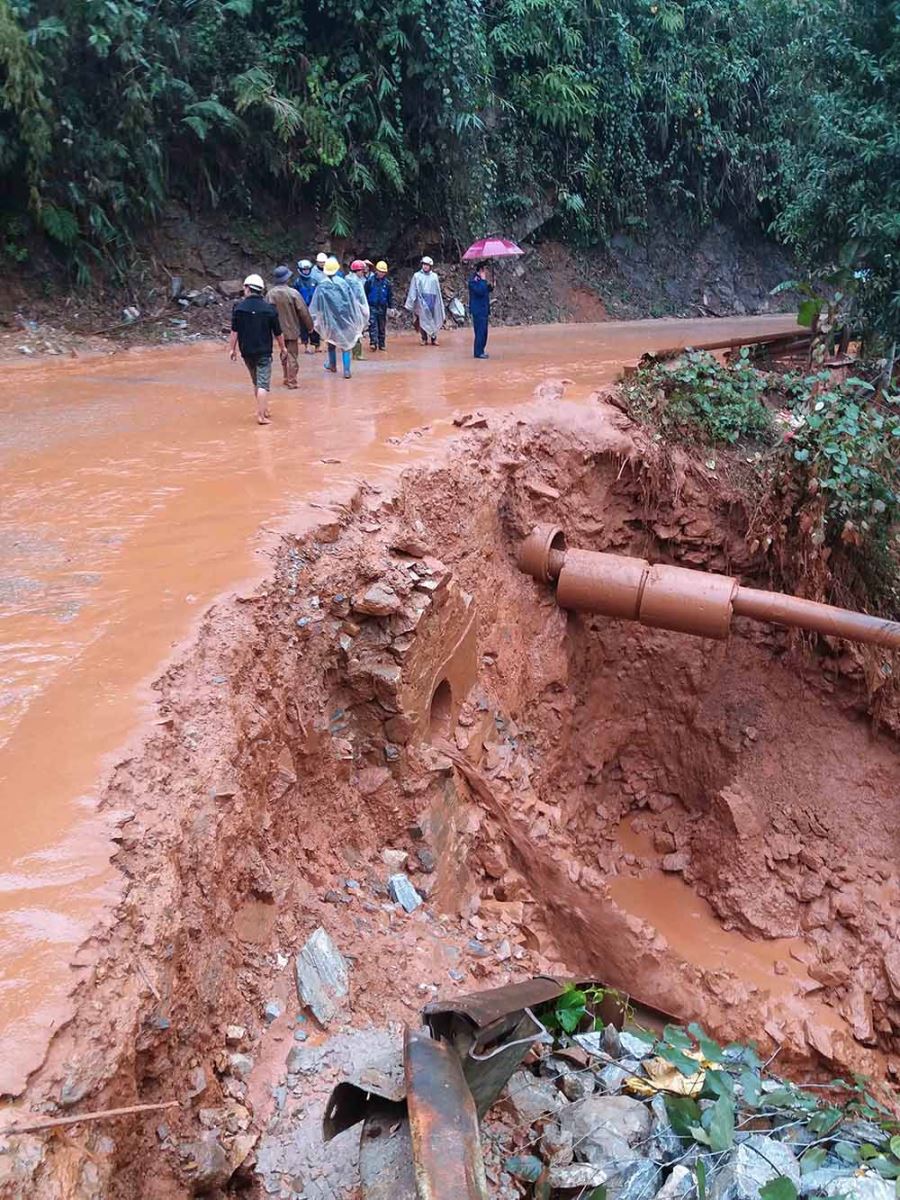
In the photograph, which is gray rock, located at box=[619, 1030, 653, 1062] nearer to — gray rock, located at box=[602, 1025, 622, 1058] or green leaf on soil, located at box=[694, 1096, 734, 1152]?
gray rock, located at box=[602, 1025, 622, 1058]

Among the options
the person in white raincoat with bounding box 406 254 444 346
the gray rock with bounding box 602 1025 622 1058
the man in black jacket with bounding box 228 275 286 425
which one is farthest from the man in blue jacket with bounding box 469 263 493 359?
the gray rock with bounding box 602 1025 622 1058

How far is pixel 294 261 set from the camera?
16359 millimetres

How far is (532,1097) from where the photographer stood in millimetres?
3426

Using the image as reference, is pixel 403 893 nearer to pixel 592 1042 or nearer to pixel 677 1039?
pixel 592 1042

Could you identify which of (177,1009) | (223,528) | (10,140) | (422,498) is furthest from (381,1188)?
(10,140)

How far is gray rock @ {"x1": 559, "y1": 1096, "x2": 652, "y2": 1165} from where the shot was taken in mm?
3195

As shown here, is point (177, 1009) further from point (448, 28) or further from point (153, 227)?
point (448, 28)

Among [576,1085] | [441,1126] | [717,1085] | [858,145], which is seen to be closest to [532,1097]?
[576,1085]

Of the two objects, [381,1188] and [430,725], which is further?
[430,725]

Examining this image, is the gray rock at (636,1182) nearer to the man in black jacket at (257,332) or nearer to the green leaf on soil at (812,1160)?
the green leaf on soil at (812,1160)

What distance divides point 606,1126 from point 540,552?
4.40m

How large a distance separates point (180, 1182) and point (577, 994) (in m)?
2.12

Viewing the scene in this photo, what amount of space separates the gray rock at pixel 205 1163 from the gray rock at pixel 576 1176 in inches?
46.3

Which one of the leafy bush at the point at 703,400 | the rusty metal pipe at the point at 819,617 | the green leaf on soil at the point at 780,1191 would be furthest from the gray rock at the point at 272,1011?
the leafy bush at the point at 703,400
